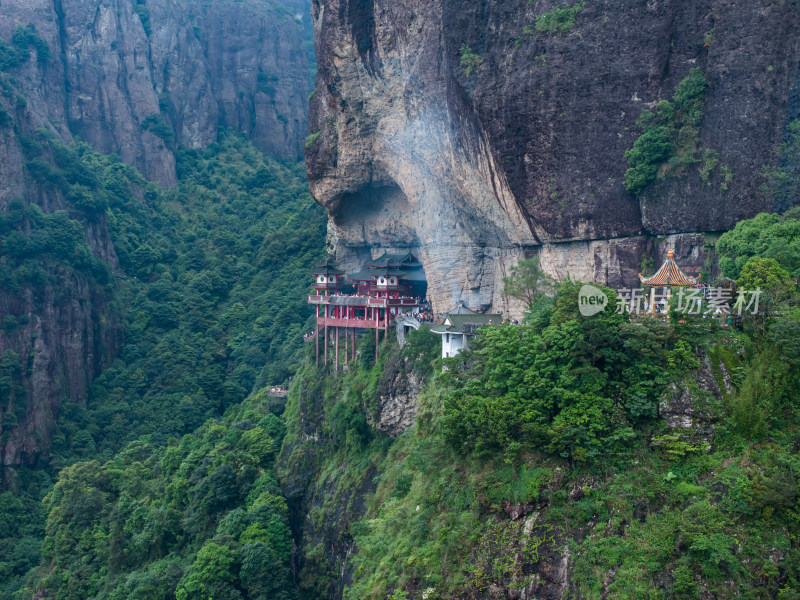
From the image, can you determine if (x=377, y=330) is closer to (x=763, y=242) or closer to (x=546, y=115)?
(x=546, y=115)

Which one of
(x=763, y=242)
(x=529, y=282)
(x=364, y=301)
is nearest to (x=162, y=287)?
(x=364, y=301)

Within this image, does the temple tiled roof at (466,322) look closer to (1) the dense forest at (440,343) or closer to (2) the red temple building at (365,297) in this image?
(1) the dense forest at (440,343)

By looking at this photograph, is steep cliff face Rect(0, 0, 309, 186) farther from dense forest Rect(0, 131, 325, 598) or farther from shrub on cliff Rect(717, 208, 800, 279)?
shrub on cliff Rect(717, 208, 800, 279)

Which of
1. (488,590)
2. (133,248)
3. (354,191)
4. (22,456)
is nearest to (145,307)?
(133,248)

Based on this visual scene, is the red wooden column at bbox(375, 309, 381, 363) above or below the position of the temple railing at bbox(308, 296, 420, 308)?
below

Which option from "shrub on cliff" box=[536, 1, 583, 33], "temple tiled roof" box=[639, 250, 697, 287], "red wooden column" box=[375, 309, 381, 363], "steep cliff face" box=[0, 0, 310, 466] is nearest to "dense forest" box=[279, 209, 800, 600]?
"temple tiled roof" box=[639, 250, 697, 287]

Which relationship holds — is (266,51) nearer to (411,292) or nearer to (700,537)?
(411,292)

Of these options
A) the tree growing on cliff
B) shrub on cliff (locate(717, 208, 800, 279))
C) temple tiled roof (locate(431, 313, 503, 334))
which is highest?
shrub on cliff (locate(717, 208, 800, 279))
